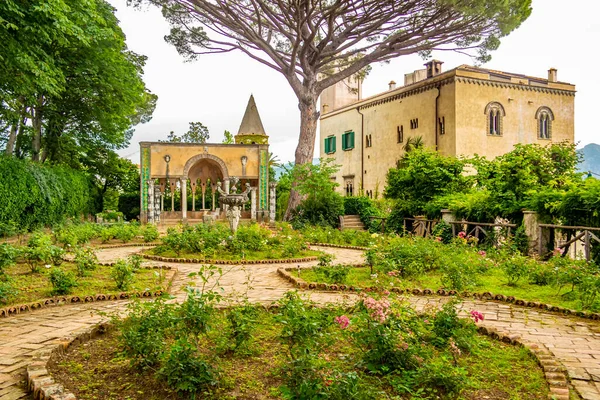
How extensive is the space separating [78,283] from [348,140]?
103 feet

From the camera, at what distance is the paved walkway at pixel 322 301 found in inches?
162

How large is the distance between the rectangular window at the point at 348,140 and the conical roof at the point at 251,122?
647cm

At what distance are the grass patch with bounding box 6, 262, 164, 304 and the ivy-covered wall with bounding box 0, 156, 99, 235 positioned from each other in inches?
226

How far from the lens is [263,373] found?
154 inches

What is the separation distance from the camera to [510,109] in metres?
27.7

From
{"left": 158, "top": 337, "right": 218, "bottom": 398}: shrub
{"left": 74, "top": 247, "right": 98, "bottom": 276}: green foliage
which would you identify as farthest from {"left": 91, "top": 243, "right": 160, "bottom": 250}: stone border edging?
{"left": 158, "top": 337, "right": 218, "bottom": 398}: shrub

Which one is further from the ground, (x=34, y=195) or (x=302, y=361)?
(x=34, y=195)

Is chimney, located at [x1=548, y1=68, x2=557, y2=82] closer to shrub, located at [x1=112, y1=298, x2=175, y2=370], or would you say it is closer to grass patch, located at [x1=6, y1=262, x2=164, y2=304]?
grass patch, located at [x1=6, y1=262, x2=164, y2=304]

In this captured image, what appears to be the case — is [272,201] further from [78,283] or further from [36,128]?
[78,283]

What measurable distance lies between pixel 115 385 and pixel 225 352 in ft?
3.17

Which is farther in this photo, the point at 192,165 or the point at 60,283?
the point at 192,165

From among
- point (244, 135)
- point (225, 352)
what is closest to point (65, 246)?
point (225, 352)

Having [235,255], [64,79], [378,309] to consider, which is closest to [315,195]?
[64,79]

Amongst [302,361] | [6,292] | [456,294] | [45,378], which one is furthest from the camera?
[456,294]
